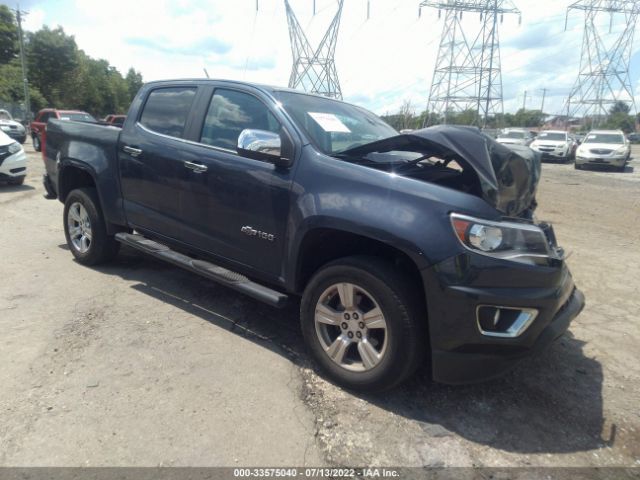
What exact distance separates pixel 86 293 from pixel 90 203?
0.96m

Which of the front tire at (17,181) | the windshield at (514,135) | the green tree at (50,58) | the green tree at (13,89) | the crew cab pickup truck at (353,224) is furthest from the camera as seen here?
the green tree at (50,58)

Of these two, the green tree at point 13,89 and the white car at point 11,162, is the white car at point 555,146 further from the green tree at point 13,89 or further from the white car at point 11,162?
the green tree at point 13,89

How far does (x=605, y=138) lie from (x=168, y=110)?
21457mm

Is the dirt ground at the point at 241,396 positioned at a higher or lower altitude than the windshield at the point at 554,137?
lower

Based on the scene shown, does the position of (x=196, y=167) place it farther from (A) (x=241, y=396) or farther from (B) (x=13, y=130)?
(B) (x=13, y=130)

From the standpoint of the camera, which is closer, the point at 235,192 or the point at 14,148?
the point at 235,192

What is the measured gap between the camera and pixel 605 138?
20.5m

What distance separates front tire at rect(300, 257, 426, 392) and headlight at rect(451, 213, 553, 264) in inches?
17.1

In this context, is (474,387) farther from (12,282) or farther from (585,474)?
(12,282)

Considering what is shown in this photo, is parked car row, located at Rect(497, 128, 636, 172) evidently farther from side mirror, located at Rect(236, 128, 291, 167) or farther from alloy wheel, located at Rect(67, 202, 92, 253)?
side mirror, located at Rect(236, 128, 291, 167)

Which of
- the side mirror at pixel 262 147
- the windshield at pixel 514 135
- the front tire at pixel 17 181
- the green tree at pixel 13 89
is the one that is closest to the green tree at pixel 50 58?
the green tree at pixel 13 89

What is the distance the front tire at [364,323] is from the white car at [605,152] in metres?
20.1

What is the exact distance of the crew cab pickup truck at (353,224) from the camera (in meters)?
2.57

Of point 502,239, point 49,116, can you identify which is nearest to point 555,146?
point 49,116
